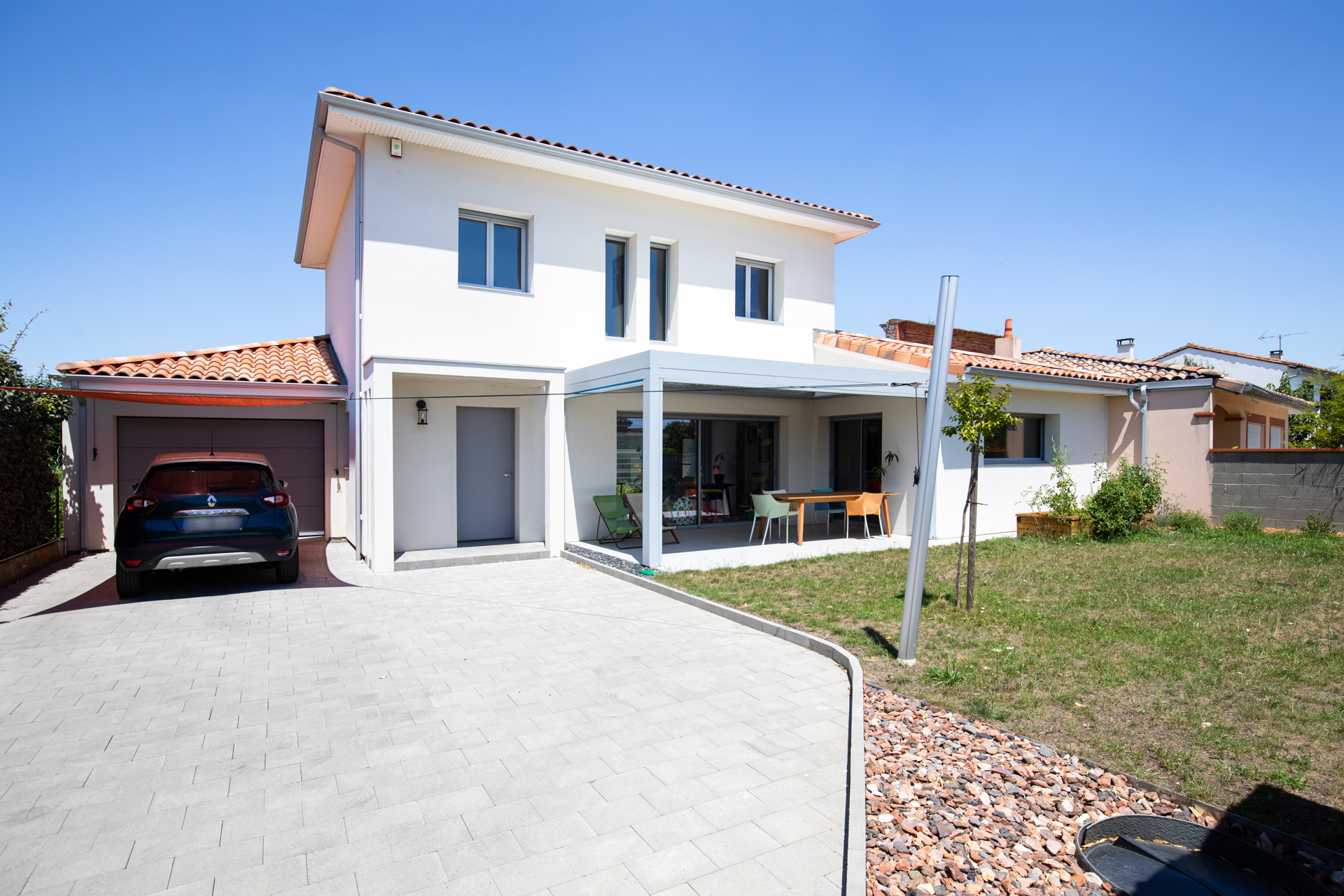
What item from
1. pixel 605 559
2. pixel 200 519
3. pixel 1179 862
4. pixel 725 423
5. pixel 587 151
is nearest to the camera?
pixel 1179 862

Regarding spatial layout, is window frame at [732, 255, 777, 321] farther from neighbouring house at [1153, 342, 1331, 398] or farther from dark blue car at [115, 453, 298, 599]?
neighbouring house at [1153, 342, 1331, 398]

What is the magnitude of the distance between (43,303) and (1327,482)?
21.8m

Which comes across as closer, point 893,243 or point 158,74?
point 158,74

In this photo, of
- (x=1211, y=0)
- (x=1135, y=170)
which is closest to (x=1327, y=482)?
(x=1135, y=170)

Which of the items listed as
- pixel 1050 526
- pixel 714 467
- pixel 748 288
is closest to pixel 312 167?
Result: pixel 748 288

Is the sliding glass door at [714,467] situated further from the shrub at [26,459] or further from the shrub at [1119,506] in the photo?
the shrub at [26,459]

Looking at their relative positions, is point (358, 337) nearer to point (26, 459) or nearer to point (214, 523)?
point (214, 523)

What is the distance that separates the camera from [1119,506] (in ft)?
38.6

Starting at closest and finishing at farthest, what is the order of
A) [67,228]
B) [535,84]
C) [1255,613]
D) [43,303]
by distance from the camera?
[1255,613]
[43,303]
[535,84]
[67,228]

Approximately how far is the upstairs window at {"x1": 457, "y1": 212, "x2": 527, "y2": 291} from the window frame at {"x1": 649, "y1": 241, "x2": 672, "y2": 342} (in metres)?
2.33

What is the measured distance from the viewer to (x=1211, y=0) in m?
8.24

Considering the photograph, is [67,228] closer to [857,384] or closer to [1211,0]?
[857,384]

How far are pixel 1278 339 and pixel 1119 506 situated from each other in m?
35.6

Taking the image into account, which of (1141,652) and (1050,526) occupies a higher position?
(1050,526)
